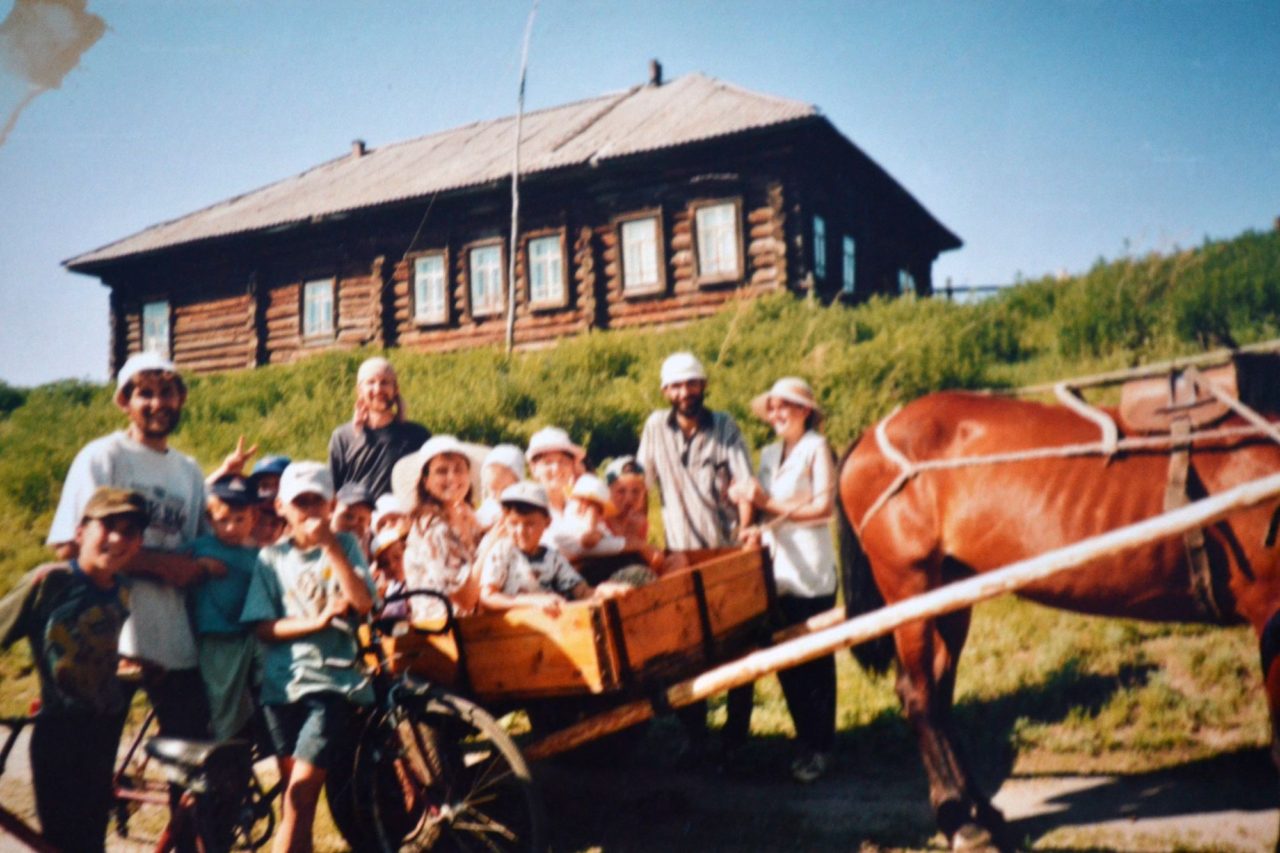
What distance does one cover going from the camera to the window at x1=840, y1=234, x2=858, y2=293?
14891 mm

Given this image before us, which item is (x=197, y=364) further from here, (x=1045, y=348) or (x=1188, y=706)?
(x=1188, y=706)

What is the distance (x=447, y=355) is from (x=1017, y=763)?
9.31m

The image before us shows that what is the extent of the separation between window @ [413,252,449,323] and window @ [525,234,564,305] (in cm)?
170

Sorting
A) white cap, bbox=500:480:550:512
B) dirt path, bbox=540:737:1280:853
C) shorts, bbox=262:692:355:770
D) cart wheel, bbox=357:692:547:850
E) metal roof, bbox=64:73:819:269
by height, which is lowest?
dirt path, bbox=540:737:1280:853

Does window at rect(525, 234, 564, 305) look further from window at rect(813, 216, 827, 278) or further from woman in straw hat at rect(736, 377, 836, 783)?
woman in straw hat at rect(736, 377, 836, 783)

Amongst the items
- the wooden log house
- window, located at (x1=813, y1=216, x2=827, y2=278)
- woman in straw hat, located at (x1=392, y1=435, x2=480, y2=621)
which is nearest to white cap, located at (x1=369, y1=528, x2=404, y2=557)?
woman in straw hat, located at (x1=392, y1=435, x2=480, y2=621)

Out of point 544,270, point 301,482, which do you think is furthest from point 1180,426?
point 544,270

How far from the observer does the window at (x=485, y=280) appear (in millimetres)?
14586

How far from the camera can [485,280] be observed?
579 inches

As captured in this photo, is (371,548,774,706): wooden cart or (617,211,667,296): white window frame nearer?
(371,548,774,706): wooden cart

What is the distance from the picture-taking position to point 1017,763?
3.90 meters

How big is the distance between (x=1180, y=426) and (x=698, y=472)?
2208 mm

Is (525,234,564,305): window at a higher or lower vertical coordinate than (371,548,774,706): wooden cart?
higher

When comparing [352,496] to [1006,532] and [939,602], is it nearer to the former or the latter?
[939,602]
